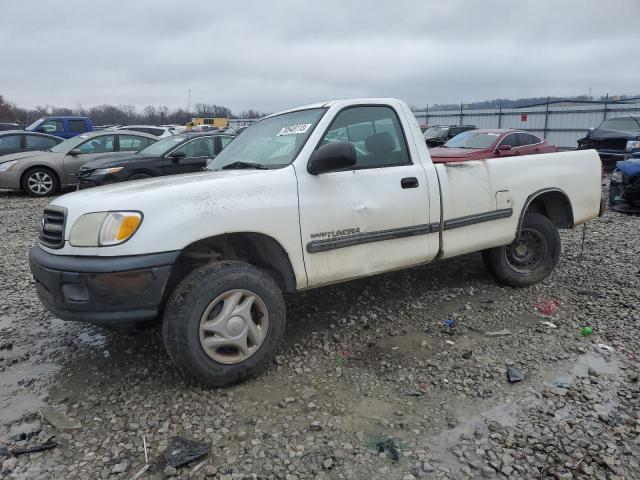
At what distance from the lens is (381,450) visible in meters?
2.57

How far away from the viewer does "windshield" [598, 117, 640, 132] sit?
49.0 ft

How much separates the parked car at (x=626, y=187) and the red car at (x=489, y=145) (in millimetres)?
2718

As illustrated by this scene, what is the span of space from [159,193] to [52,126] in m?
18.5

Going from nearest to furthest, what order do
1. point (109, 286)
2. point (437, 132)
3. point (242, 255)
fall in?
point (109, 286), point (242, 255), point (437, 132)

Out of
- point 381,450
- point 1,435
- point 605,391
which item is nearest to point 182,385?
point 1,435

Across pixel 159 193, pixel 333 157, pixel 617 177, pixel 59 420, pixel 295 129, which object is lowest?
pixel 59 420

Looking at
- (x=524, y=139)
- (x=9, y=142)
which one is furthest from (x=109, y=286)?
(x=9, y=142)

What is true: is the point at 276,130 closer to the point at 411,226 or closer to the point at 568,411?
the point at 411,226

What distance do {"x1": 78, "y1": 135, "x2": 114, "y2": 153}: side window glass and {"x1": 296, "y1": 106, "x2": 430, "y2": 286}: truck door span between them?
9.96 m

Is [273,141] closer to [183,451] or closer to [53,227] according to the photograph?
[53,227]

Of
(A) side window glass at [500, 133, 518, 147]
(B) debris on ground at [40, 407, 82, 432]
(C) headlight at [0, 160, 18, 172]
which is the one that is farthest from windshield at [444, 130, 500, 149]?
(B) debris on ground at [40, 407, 82, 432]

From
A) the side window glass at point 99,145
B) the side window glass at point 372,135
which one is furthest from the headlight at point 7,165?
the side window glass at point 372,135

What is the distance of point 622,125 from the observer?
15258 millimetres

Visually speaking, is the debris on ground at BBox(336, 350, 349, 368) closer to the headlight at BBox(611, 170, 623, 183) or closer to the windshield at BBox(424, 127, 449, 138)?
the headlight at BBox(611, 170, 623, 183)
